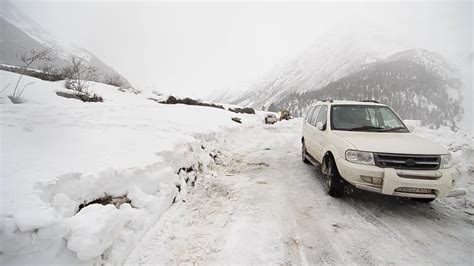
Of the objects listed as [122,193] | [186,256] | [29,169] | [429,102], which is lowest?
[186,256]

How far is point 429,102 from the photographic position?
12781 cm

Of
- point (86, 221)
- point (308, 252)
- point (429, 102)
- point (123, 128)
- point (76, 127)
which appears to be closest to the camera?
point (86, 221)

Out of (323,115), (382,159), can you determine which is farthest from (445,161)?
(323,115)

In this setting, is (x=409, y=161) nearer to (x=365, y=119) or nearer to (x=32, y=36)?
(x=365, y=119)

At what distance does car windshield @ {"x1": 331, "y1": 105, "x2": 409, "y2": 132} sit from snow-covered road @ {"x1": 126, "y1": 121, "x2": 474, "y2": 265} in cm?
141

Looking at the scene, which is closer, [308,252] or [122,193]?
[308,252]

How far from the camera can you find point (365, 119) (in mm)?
5719

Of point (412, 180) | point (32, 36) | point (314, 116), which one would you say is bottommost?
point (412, 180)

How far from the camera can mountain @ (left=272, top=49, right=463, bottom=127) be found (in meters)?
121

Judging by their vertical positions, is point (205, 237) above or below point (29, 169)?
below

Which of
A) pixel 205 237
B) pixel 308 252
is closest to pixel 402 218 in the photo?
pixel 308 252

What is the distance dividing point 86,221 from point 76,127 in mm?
3442

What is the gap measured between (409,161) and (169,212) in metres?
3.91

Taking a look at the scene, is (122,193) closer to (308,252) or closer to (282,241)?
(282,241)
